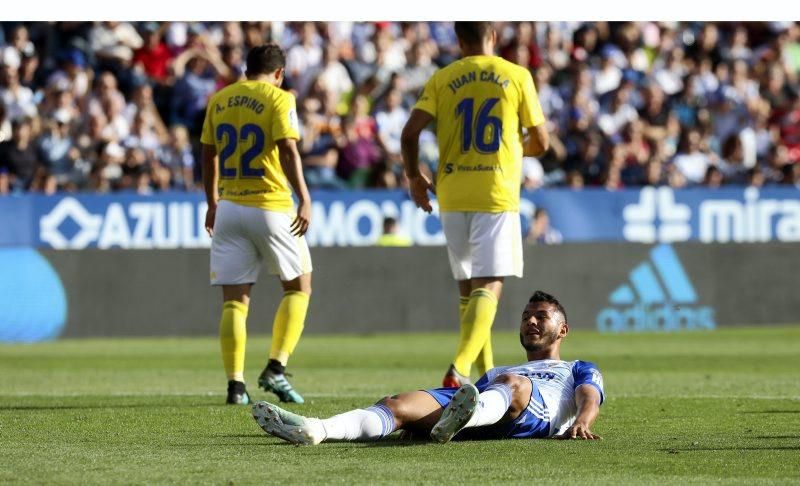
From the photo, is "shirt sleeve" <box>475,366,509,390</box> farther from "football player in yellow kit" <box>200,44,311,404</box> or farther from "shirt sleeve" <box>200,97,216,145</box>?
"shirt sleeve" <box>200,97,216,145</box>

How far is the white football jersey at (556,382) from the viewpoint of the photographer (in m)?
7.13

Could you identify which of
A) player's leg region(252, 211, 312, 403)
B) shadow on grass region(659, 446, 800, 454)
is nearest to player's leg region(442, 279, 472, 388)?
player's leg region(252, 211, 312, 403)

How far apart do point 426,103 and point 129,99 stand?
1147 centimetres

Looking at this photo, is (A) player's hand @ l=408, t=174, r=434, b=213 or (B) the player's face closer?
(B) the player's face

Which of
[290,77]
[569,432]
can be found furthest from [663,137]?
[569,432]

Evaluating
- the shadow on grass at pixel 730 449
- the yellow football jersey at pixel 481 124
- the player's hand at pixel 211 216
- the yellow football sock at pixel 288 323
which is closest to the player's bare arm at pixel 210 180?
the player's hand at pixel 211 216

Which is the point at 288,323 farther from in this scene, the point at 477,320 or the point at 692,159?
the point at 692,159

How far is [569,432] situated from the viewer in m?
7.18

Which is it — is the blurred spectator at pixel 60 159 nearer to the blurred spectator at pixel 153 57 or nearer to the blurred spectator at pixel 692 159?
the blurred spectator at pixel 153 57

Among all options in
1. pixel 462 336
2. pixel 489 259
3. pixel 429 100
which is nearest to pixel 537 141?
pixel 429 100

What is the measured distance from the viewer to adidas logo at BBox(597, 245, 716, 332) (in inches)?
752

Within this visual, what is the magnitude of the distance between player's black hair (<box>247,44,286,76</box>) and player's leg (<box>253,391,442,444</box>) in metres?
3.22
